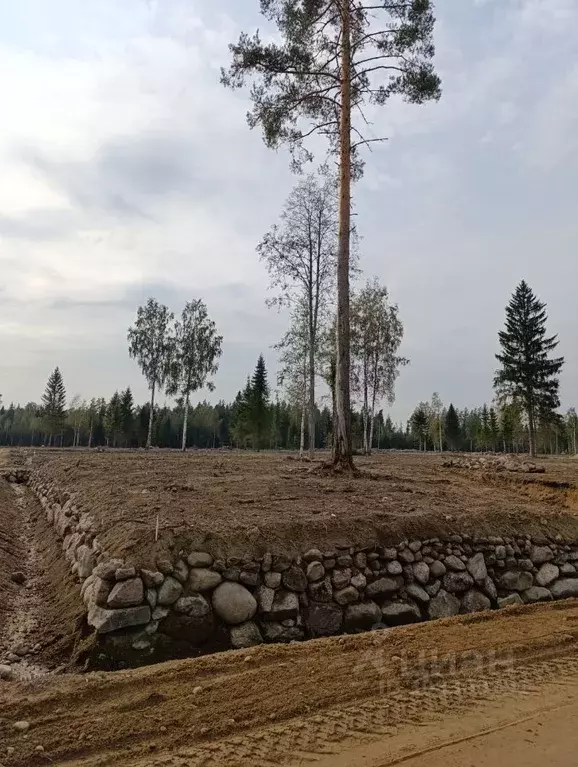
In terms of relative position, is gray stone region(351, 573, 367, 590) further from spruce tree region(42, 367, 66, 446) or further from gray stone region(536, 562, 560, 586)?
spruce tree region(42, 367, 66, 446)

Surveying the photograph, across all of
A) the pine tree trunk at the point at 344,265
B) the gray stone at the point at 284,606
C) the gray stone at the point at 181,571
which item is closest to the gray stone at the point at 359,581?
the gray stone at the point at 284,606

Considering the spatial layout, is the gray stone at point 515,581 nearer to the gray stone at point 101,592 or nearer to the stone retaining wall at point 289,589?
the stone retaining wall at point 289,589

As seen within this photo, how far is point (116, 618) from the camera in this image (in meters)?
4.36

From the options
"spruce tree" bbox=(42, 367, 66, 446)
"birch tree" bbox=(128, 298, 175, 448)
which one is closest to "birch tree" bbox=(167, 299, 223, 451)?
"birch tree" bbox=(128, 298, 175, 448)

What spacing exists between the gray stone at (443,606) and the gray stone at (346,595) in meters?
1.02

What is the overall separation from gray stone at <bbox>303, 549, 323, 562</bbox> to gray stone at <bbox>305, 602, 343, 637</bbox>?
0.43 meters

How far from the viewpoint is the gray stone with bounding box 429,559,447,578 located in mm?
6198

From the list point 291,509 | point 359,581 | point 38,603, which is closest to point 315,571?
point 359,581

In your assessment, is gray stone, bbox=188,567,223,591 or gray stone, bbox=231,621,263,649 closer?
gray stone, bbox=231,621,263,649

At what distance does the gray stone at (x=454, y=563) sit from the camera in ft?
20.9

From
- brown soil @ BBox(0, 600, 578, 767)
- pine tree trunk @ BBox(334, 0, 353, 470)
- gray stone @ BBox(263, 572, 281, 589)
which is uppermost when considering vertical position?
pine tree trunk @ BBox(334, 0, 353, 470)

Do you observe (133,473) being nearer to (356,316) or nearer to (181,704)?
(181,704)

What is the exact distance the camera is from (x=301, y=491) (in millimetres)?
8148

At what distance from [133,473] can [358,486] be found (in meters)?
4.62
